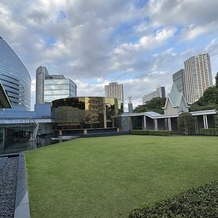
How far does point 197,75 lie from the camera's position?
48.6 meters

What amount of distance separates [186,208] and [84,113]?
33.7 metres

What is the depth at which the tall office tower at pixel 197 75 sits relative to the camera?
44.9 m

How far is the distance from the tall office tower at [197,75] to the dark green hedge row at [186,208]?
46.7m

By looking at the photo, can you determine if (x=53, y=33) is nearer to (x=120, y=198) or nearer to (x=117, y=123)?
(x=120, y=198)

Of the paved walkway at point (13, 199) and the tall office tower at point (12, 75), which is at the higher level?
the tall office tower at point (12, 75)

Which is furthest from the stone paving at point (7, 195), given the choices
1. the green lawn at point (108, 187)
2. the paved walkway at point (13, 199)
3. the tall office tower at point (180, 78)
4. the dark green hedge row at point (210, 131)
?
the tall office tower at point (180, 78)

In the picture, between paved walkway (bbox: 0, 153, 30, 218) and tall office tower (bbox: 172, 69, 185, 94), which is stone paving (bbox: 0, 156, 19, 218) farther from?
tall office tower (bbox: 172, 69, 185, 94)

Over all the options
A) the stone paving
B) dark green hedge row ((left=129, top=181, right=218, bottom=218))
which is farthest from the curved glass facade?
dark green hedge row ((left=129, top=181, right=218, bottom=218))

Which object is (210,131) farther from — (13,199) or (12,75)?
(12,75)

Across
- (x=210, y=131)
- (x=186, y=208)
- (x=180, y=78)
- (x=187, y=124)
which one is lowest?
(x=186, y=208)

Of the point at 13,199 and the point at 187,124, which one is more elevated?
the point at 187,124

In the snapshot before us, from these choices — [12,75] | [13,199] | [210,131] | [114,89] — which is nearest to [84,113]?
[210,131]

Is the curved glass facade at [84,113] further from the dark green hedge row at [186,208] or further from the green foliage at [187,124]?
the dark green hedge row at [186,208]

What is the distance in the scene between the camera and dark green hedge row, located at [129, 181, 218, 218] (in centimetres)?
221
